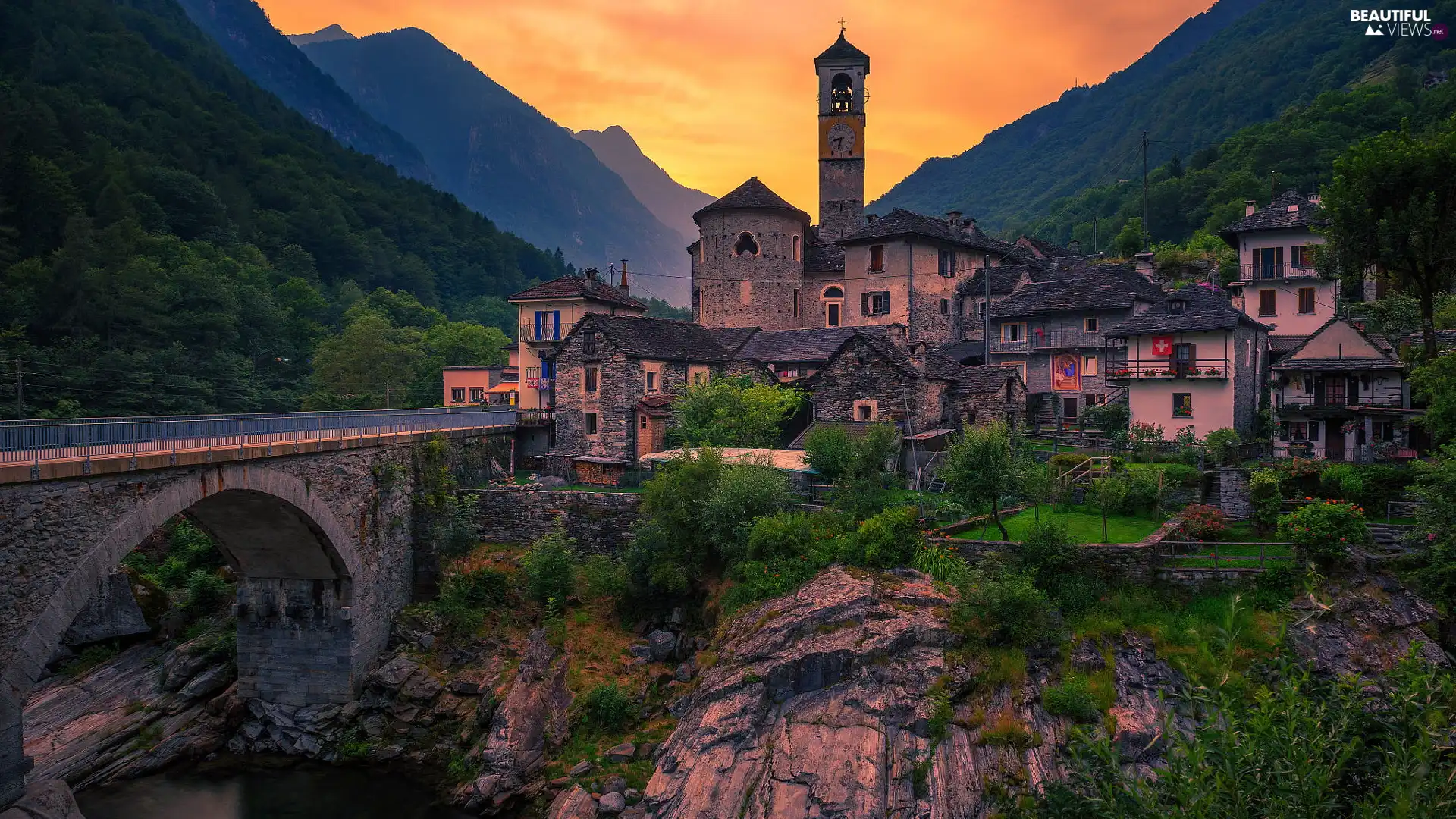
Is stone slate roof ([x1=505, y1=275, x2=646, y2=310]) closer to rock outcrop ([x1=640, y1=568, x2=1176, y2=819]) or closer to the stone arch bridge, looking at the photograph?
the stone arch bridge

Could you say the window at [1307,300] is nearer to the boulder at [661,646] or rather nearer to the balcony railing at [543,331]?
the boulder at [661,646]

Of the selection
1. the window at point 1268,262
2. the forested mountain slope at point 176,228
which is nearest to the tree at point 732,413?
the window at point 1268,262

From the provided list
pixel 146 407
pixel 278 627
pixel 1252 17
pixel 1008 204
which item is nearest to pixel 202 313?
pixel 146 407

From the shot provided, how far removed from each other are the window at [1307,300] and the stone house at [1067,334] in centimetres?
649

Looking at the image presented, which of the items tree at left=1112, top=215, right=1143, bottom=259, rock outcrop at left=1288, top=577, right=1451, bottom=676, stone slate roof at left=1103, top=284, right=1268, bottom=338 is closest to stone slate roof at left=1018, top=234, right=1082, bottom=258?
tree at left=1112, top=215, right=1143, bottom=259

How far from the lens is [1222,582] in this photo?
2309cm

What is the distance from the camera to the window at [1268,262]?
151 feet

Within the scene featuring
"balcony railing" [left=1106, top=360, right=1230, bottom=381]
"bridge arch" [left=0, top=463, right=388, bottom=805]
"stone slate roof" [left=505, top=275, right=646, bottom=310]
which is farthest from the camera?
"stone slate roof" [left=505, top=275, right=646, bottom=310]

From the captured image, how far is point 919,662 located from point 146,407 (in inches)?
1779

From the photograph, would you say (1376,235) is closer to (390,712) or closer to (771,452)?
(771,452)

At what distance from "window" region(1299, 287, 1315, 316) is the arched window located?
32626mm

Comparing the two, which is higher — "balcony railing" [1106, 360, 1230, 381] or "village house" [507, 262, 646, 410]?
"village house" [507, 262, 646, 410]

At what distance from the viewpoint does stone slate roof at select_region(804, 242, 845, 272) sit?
2237 inches

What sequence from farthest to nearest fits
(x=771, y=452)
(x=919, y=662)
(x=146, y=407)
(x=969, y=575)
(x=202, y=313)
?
(x=202, y=313) → (x=146, y=407) → (x=771, y=452) → (x=969, y=575) → (x=919, y=662)
